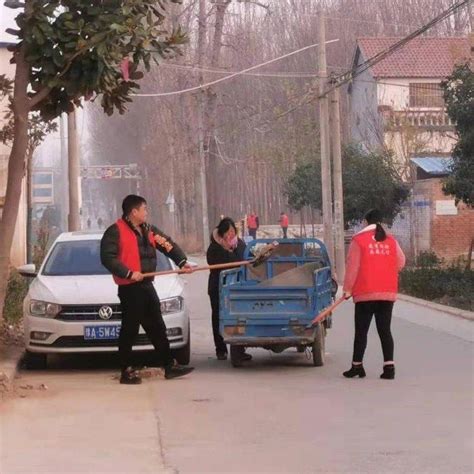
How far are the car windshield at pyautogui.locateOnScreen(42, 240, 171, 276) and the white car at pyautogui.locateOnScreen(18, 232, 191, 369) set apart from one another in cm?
34

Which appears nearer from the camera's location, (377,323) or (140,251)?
(140,251)

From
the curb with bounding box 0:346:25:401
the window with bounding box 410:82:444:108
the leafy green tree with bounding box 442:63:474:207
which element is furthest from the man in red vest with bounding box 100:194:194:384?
the window with bounding box 410:82:444:108

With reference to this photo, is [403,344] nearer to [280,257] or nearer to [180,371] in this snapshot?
[280,257]

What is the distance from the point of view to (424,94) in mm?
53219

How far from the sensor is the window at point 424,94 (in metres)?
52.4

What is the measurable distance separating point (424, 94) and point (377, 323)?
42504 millimetres

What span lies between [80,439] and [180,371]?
3285mm

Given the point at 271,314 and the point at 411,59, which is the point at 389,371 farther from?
the point at 411,59

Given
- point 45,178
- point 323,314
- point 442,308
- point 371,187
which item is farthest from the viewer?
point 45,178

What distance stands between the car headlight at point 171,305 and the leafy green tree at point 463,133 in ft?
34.5

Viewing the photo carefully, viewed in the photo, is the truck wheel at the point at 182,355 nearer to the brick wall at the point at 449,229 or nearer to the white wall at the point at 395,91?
the brick wall at the point at 449,229

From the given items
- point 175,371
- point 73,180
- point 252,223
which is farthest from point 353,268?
point 252,223

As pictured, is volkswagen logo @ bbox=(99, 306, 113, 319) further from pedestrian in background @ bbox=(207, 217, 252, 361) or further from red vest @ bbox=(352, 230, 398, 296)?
red vest @ bbox=(352, 230, 398, 296)

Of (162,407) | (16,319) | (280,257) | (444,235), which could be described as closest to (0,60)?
(16,319)
